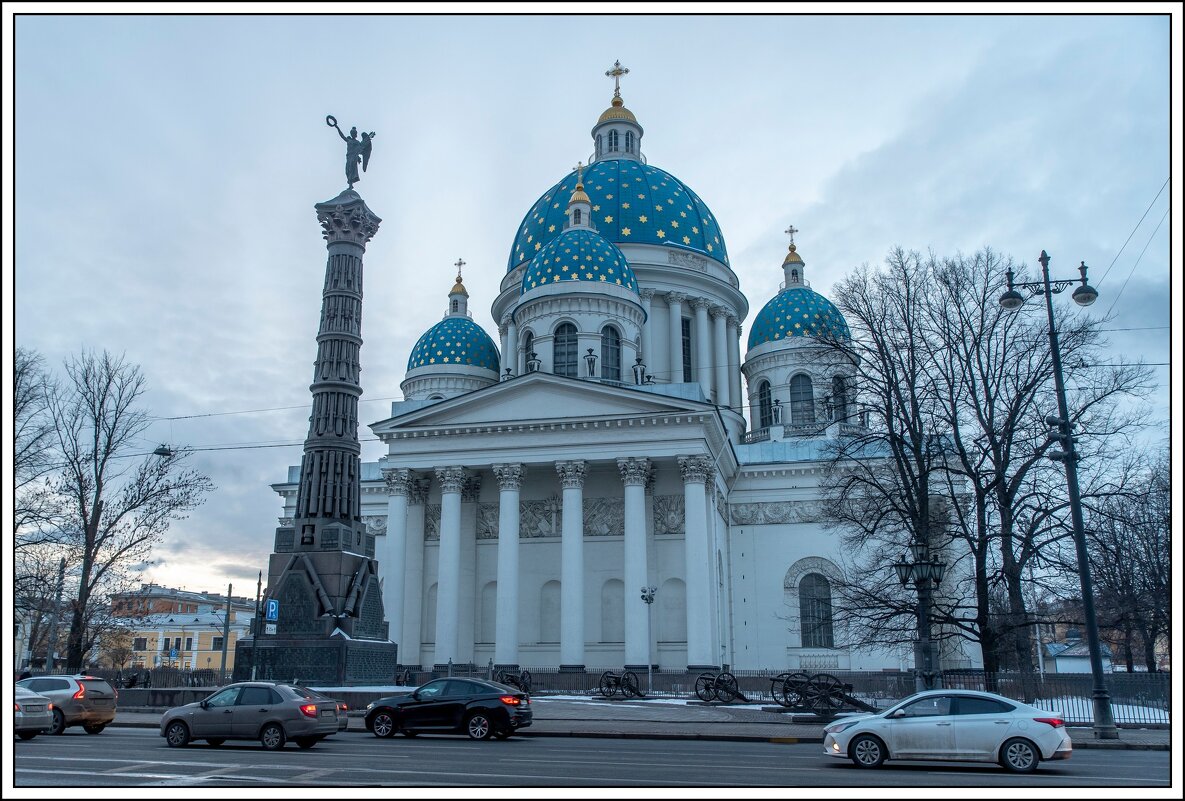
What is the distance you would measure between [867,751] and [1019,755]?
1.95 meters

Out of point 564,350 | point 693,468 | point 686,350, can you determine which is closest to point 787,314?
A: point 686,350

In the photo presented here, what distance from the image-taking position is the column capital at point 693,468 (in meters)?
35.0

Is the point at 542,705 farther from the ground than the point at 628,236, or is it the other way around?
the point at 628,236

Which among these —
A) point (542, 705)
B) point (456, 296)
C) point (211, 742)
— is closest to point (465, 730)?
point (211, 742)

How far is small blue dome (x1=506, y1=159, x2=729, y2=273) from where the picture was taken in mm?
50281

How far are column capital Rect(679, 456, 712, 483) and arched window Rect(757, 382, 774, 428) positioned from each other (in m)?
16.1

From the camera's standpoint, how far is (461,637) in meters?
37.8

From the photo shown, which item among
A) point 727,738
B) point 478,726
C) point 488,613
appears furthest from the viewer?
point 488,613

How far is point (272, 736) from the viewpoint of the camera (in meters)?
15.1

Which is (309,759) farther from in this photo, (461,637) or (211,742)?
(461,637)

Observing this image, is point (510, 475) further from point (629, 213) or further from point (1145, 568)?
point (1145, 568)

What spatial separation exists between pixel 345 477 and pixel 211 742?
10.4 metres

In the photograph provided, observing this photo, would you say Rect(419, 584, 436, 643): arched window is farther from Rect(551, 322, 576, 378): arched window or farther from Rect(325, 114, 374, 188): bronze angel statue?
Rect(325, 114, 374, 188): bronze angel statue

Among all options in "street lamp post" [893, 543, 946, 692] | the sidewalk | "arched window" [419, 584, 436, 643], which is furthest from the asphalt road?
"arched window" [419, 584, 436, 643]
